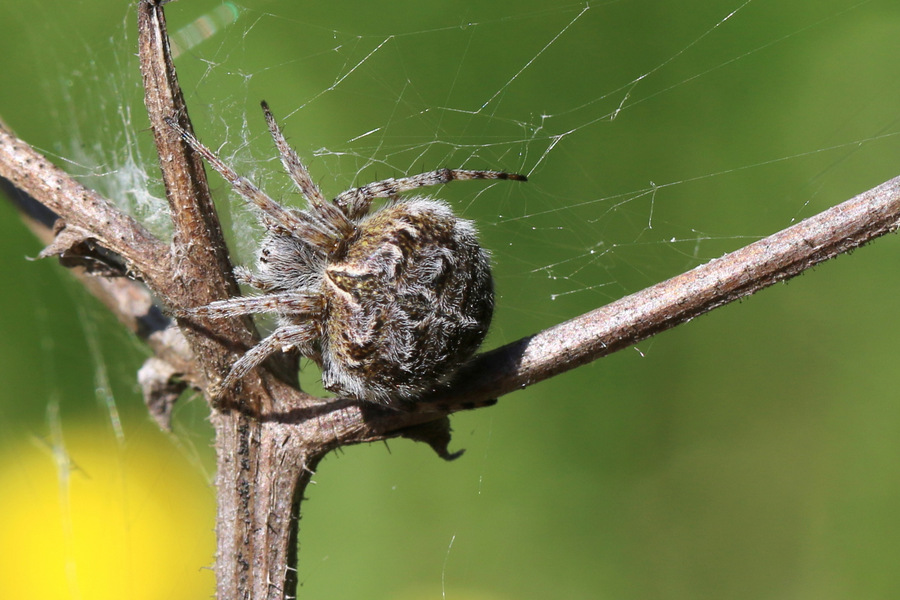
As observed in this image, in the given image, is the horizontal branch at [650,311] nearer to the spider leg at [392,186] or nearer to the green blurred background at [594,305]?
the spider leg at [392,186]

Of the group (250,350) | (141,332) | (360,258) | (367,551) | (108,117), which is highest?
(108,117)

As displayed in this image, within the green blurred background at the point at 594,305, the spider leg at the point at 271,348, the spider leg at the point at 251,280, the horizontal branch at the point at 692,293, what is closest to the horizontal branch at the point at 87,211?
the spider leg at the point at 271,348

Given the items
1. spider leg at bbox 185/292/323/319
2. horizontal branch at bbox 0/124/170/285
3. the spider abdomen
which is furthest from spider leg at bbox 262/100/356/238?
horizontal branch at bbox 0/124/170/285

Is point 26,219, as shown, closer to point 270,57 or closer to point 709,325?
point 270,57

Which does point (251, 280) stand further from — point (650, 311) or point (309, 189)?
point (650, 311)

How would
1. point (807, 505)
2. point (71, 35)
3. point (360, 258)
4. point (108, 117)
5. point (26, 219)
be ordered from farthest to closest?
1. point (108, 117)
2. point (71, 35)
3. point (807, 505)
4. point (26, 219)
5. point (360, 258)

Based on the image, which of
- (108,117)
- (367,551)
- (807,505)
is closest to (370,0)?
(108,117)

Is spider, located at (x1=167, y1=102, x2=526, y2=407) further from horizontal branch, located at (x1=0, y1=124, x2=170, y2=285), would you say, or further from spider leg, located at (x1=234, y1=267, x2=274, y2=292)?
horizontal branch, located at (x1=0, y1=124, x2=170, y2=285)

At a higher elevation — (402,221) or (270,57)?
(270,57)
